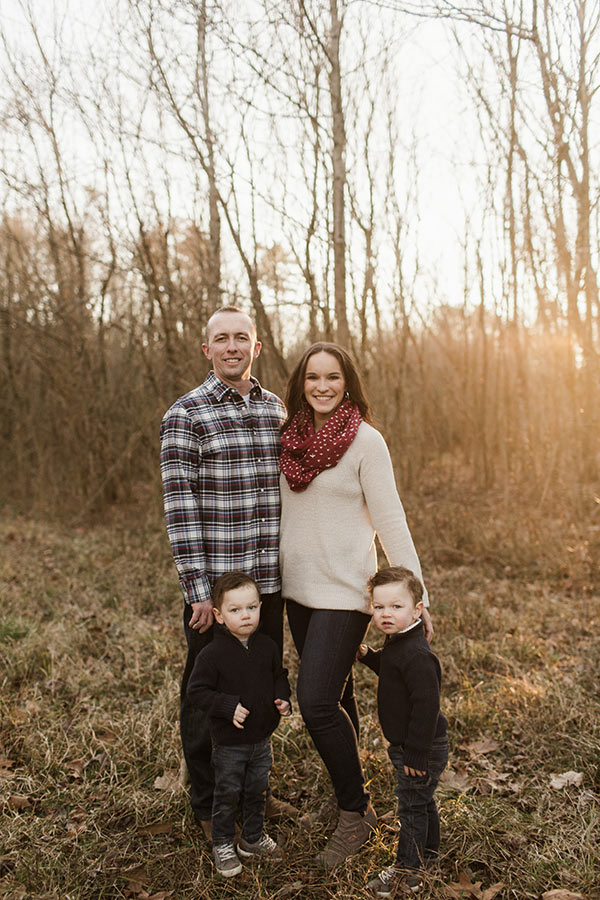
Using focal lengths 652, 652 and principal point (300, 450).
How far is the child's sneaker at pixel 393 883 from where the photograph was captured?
2.43 m

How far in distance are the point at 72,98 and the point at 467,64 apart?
18.2 feet

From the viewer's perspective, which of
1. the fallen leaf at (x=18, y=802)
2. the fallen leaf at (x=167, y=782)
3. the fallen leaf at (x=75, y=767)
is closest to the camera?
the fallen leaf at (x=18, y=802)

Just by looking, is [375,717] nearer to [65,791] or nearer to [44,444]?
[65,791]

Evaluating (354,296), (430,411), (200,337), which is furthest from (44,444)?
(430,411)

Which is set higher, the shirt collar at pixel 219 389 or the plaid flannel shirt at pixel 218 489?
the shirt collar at pixel 219 389

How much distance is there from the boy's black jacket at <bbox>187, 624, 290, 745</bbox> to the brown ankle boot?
0.48 meters

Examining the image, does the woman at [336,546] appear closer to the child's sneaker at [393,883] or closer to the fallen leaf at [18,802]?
the child's sneaker at [393,883]

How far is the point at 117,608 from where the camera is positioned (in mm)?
6062

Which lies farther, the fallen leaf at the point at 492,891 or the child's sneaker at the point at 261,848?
the child's sneaker at the point at 261,848

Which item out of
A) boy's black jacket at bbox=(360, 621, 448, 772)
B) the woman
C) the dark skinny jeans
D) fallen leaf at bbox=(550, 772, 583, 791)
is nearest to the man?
the woman

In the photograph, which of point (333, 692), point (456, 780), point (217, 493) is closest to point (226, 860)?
point (333, 692)

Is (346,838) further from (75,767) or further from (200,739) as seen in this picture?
(75,767)

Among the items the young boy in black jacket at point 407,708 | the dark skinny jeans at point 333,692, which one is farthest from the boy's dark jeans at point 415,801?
the dark skinny jeans at point 333,692

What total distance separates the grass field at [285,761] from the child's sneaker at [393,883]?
0.22ft
